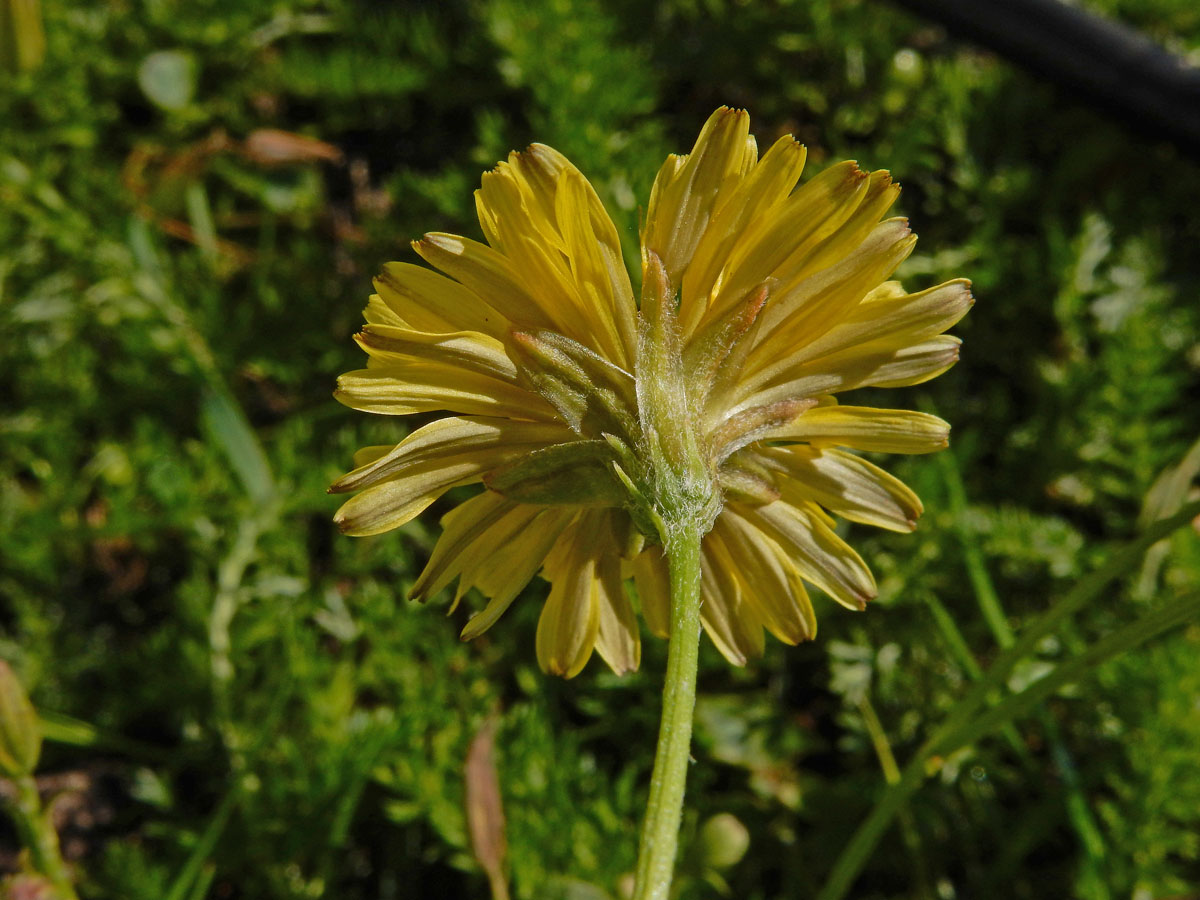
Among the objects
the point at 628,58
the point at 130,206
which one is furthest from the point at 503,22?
the point at 130,206

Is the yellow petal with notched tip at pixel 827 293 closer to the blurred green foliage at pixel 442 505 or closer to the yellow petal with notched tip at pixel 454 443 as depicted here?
the yellow petal with notched tip at pixel 454 443

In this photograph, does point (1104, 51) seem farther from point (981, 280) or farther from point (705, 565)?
point (705, 565)

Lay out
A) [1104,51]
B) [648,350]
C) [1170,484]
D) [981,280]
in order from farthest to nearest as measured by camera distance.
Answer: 1. [1104,51]
2. [981,280]
3. [1170,484]
4. [648,350]

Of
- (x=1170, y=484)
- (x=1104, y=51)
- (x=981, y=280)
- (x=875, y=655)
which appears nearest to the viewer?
(x=1170, y=484)

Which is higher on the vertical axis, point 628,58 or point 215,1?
point 628,58

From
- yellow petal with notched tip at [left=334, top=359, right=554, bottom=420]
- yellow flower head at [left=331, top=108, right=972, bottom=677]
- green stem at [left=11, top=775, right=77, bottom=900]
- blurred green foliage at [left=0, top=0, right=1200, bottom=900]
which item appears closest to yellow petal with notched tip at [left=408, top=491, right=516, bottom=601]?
yellow flower head at [left=331, top=108, right=972, bottom=677]

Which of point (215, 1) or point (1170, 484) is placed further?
point (215, 1)

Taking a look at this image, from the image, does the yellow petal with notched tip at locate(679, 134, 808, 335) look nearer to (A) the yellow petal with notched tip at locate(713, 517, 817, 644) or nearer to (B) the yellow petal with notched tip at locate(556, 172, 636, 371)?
(B) the yellow petal with notched tip at locate(556, 172, 636, 371)
